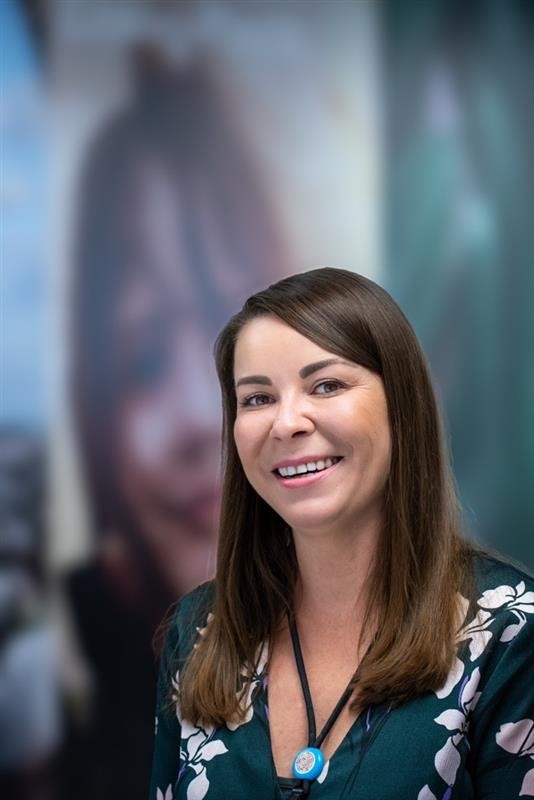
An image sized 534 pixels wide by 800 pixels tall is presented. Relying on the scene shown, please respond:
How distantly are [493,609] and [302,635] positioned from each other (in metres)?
0.31

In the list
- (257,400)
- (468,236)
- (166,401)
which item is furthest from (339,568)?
(468,236)

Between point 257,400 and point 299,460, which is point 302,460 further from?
point 257,400

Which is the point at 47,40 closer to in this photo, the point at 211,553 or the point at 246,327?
the point at 211,553

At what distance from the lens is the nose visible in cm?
136

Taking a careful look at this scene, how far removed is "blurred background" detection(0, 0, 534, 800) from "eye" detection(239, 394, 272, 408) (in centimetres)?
163

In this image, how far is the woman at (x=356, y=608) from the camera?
1.31 metres

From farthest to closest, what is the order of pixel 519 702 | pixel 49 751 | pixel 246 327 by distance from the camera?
pixel 49 751 < pixel 246 327 < pixel 519 702

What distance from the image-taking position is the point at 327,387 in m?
1.39

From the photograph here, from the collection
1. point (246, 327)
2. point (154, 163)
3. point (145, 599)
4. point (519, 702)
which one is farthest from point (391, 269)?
point (519, 702)

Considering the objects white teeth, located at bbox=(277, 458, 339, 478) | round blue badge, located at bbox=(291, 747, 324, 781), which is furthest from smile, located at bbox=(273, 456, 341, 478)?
round blue badge, located at bbox=(291, 747, 324, 781)

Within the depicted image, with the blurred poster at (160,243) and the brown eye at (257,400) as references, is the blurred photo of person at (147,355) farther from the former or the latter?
the brown eye at (257,400)

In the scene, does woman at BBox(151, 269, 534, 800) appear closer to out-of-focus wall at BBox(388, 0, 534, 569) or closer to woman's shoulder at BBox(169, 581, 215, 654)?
woman's shoulder at BBox(169, 581, 215, 654)

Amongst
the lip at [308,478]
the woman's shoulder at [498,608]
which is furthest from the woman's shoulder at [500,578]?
the lip at [308,478]

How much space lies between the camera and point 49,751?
3.00 m
